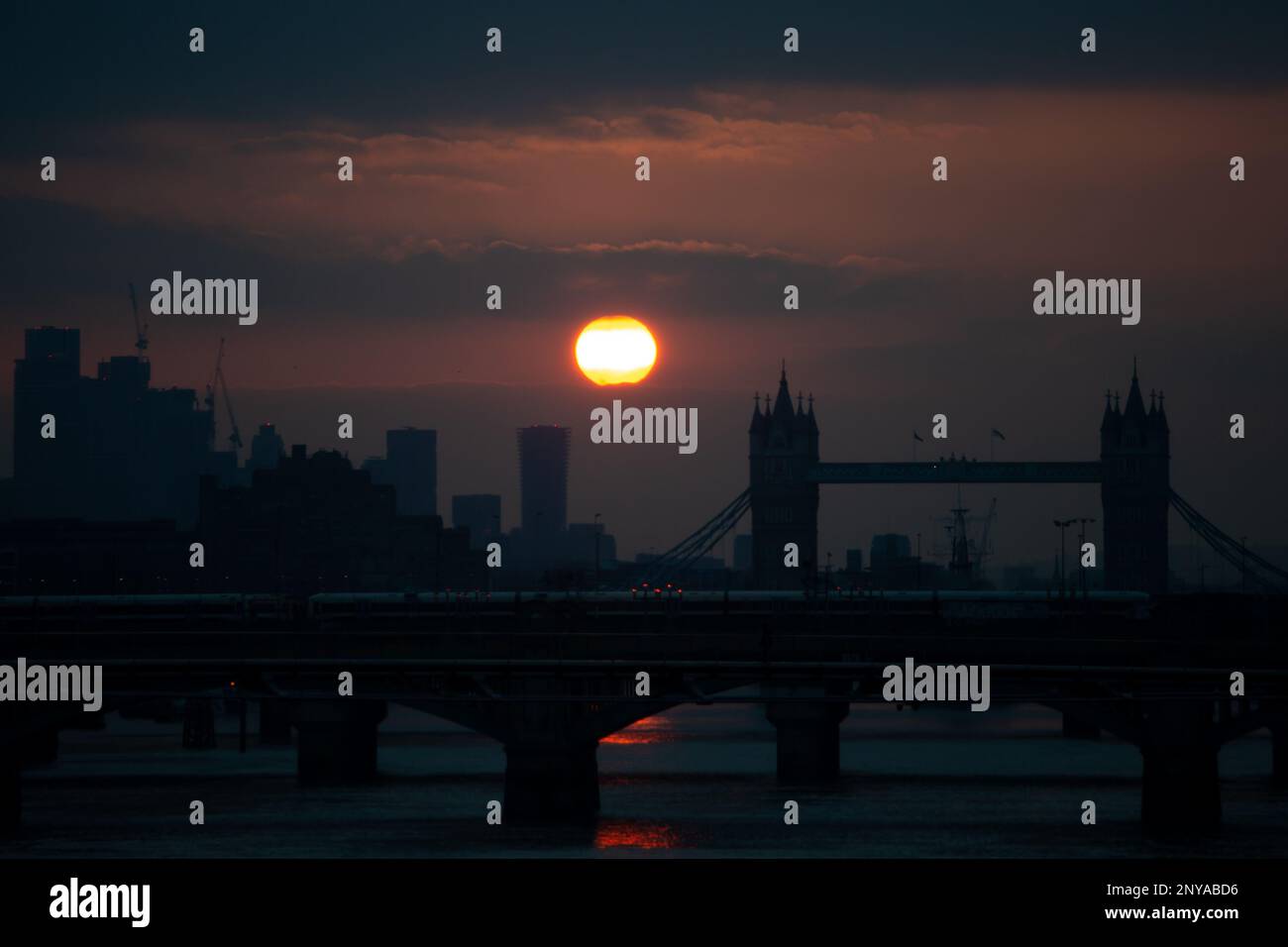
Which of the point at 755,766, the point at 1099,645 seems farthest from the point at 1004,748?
the point at 1099,645

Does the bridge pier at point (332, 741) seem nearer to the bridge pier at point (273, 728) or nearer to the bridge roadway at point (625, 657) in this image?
the bridge roadway at point (625, 657)

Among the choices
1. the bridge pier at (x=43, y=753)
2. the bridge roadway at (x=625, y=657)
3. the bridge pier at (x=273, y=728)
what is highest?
the bridge roadway at (x=625, y=657)

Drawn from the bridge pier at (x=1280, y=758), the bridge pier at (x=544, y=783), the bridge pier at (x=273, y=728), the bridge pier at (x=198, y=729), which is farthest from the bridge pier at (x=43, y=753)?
the bridge pier at (x=1280, y=758)

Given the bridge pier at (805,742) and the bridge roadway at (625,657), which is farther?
the bridge pier at (805,742)

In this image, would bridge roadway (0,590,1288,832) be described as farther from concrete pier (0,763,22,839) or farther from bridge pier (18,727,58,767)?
bridge pier (18,727,58,767)

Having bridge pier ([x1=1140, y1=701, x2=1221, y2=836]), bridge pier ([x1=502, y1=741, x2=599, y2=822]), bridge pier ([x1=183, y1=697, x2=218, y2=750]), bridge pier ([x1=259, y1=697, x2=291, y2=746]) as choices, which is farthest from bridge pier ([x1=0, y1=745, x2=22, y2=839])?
bridge pier ([x1=259, y1=697, x2=291, y2=746])
